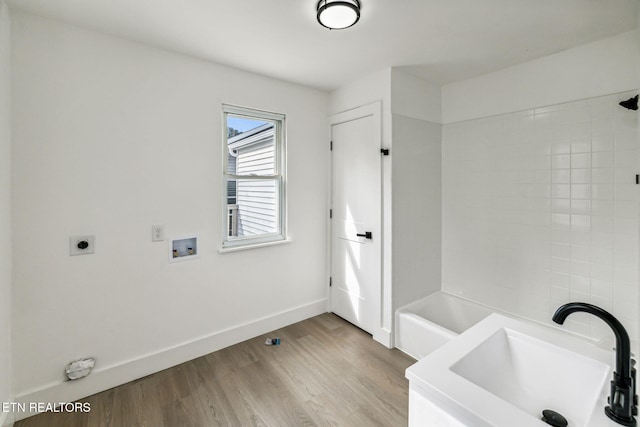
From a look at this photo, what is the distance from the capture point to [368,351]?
8.28 ft

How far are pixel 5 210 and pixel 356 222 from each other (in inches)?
99.2

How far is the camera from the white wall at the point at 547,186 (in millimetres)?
1983

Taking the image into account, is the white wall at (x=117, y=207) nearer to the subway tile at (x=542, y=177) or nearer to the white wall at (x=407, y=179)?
the white wall at (x=407, y=179)

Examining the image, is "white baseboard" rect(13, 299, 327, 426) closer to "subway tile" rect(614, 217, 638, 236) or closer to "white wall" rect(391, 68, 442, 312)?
"white wall" rect(391, 68, 442, 312)

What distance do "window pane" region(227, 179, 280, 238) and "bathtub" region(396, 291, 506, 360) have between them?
1525 mm

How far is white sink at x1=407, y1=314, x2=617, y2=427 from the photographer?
0.81 meters

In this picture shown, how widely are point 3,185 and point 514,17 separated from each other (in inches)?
126

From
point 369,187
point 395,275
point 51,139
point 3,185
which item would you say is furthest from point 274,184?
point 3,185

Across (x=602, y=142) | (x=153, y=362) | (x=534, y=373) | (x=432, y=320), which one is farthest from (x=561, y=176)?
(x=153, y=362)

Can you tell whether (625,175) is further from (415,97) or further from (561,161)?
(415,97)

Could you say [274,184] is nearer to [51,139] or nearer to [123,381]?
[51,139]

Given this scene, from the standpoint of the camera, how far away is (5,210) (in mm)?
1646

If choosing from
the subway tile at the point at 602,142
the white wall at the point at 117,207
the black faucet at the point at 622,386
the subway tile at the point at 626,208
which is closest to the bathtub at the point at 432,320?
the subway tile at the point at 626,208

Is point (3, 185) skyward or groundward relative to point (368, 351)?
skyward
